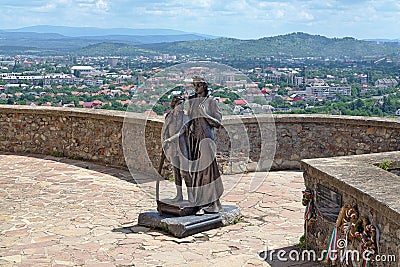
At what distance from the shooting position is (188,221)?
25.1 feet

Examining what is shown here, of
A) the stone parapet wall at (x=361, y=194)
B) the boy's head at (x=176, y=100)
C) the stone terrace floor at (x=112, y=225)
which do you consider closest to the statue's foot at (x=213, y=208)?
the stone terrace floor at (x=112, y=225)

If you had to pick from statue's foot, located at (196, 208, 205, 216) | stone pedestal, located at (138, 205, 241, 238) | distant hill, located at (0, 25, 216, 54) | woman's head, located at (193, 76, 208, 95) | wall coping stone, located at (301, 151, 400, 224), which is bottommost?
stone pedestal, located at (138, 205, 241, 238)

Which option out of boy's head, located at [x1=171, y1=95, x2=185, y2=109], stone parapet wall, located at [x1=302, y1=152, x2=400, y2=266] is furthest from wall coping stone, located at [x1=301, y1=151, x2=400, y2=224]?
boy's head, located at [x1=171, y1=95, x2=185, y2=109]

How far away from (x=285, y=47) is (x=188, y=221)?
1177cm

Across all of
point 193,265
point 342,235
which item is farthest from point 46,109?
point 342,235

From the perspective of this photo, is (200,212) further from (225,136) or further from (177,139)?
(225,136)

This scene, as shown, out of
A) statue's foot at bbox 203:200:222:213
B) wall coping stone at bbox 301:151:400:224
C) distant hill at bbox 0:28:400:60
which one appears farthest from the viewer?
distant hill at bbox 0:28:400:60

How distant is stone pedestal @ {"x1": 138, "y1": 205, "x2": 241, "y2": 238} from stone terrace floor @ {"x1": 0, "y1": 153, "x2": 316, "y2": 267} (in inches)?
3.7

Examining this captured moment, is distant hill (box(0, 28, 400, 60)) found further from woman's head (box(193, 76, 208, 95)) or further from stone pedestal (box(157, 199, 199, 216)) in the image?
stone pedestal (box(157, 199, 199, 216))

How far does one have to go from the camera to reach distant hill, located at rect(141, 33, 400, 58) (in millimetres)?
13125

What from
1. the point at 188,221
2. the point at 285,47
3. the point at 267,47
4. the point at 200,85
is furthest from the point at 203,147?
the point at 285,47

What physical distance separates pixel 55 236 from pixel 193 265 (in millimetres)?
2042

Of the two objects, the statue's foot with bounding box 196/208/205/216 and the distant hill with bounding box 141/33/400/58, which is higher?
the distant hill with bounding box 141/33/400/58

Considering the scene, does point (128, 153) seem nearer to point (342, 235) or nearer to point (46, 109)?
point (46, 109)
